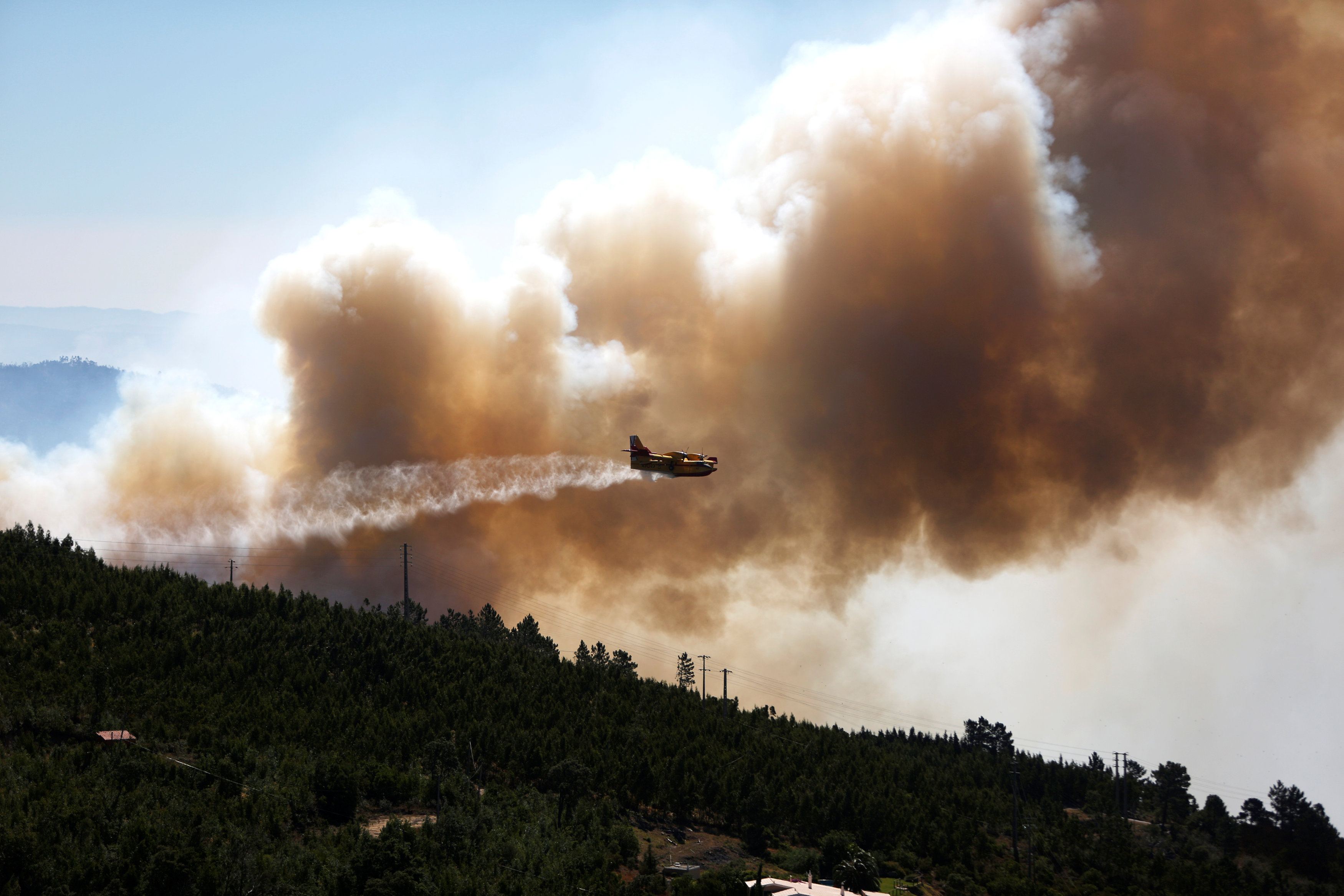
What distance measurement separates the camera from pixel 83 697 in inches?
3118

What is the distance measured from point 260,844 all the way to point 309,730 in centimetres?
2271

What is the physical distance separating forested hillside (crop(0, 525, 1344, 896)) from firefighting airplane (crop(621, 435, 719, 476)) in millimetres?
25213

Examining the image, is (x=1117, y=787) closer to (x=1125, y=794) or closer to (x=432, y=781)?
(x=1125, y=794)

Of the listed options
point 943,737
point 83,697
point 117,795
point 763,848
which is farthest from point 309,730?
point 943,737

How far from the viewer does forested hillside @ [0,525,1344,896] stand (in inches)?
2418

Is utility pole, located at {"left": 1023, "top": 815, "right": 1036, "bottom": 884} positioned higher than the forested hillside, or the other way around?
the forested hillside

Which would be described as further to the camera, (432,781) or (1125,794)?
(1125,794)

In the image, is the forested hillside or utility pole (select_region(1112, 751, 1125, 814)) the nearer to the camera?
the forested hillside

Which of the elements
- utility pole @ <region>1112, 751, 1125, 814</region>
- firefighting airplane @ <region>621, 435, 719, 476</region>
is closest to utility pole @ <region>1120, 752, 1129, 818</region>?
utility pole @ <region>1112, 751, 1125, 814</region>

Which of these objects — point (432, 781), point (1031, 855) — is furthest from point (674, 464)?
point (1031, 855)

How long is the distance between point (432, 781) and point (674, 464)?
132 feet

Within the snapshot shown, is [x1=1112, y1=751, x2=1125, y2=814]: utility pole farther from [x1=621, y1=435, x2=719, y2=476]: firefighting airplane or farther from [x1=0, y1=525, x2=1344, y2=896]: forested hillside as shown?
[x1=621, y1=435, x2=719, y2=476]: firefighting airplane

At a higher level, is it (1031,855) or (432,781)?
(432,781)

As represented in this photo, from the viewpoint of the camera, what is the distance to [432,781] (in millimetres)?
80312
